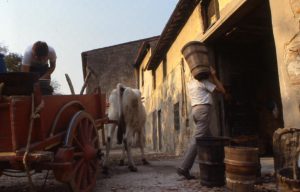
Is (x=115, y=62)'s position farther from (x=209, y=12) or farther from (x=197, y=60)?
(x=197, y=60)

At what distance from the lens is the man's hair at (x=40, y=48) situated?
5.14 meters

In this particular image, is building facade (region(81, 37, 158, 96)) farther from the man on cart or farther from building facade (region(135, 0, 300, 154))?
the man on cart

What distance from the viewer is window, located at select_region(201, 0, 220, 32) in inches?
305

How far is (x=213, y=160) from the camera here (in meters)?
4.34

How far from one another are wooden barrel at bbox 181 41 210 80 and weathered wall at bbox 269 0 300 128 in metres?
1.10

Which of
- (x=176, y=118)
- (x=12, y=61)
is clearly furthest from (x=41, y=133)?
(x=12, y=61)

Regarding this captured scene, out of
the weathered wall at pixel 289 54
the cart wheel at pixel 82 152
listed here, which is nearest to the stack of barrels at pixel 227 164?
the weathered wall at pixel 289 54

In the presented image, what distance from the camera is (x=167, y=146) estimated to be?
14297mm

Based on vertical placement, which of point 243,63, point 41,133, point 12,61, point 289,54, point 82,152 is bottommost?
point 82,152

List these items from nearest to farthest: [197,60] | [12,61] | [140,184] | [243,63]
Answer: [140,184] < [197,60] < [243,63] < [12,61]

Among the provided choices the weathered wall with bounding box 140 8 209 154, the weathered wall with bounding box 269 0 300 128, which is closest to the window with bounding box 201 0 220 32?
the weathered wall with bounding box 140 8 209 154

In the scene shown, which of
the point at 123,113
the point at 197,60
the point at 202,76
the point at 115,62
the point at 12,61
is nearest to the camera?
the point at 202,76

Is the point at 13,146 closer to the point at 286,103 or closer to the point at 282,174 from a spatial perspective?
the point at 282,174

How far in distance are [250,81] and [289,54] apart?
510 centimetres
